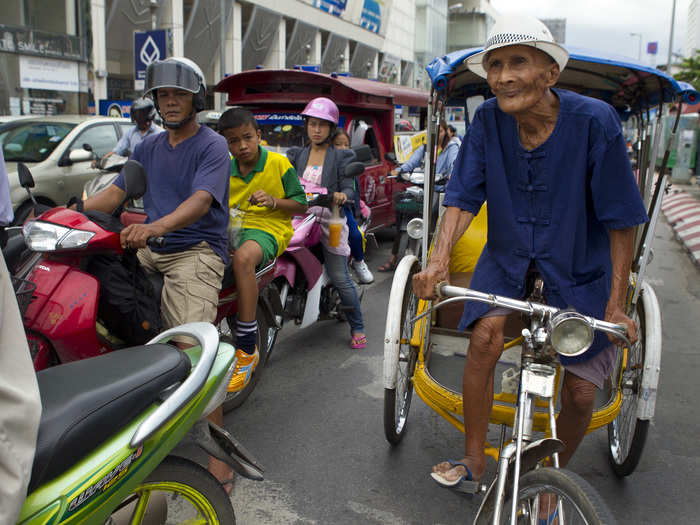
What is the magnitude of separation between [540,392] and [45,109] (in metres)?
18.5

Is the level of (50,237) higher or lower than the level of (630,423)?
higher

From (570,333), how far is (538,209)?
2.38 ft

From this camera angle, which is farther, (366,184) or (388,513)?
(366,184)

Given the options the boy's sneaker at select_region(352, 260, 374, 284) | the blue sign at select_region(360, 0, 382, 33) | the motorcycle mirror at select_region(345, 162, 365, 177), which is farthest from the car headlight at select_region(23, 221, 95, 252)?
the blue sign at select_region(360, 0, 382, 33)

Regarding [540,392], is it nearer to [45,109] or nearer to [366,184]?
[366,184]

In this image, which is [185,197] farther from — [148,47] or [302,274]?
[148,47]

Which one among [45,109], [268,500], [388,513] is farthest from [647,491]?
[45,109]

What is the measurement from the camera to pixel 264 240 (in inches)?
147

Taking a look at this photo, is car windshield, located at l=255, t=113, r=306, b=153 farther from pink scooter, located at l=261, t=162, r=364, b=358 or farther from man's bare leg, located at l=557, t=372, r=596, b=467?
man's bare leg, located at l=557, t=372, r=596, b=467

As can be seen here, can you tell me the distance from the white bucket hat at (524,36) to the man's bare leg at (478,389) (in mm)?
997

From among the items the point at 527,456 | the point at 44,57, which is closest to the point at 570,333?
the point at 527,456

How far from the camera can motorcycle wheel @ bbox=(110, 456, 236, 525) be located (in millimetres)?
1955

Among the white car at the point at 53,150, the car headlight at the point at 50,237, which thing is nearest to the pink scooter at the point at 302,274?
the car headlight at the point at 50,237

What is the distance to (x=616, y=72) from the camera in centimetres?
370
